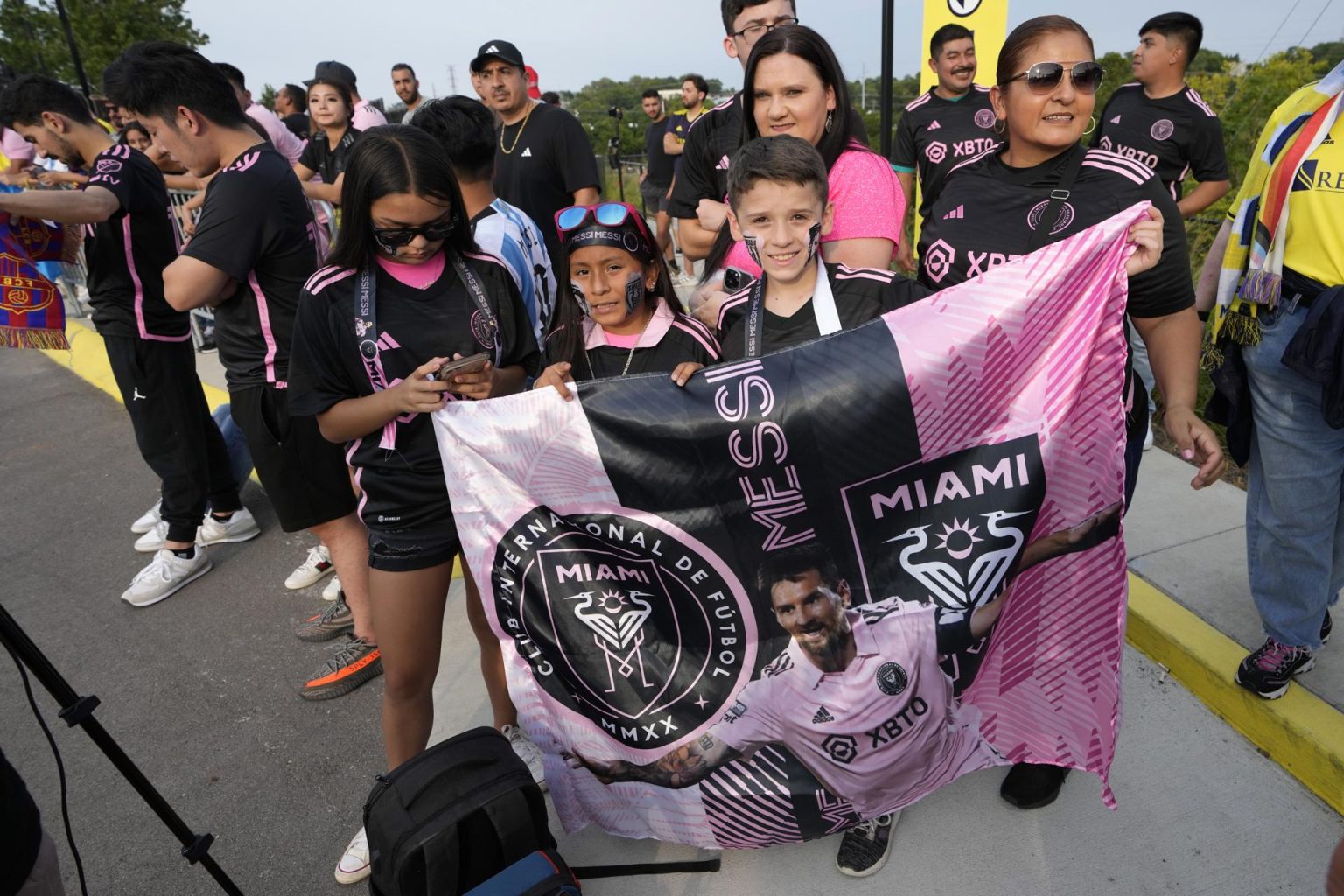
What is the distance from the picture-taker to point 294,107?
10.6 metres

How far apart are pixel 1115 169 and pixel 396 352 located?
75.9 inches

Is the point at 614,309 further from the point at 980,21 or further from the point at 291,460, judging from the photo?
the point at 980,21

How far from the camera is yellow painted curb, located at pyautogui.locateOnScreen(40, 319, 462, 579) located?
6.95 meters

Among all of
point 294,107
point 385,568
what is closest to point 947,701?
point 385,568

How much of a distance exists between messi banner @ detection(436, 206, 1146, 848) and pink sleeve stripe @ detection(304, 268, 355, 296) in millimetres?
446

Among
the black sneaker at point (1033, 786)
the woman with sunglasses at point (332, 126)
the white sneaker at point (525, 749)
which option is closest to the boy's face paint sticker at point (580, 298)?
the white sneaker at point (525, 749)

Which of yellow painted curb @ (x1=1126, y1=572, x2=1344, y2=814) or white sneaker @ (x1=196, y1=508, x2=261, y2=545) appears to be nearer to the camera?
yellow painted curb @ (x1=1126, y1=572, x2=1344, y2=814)

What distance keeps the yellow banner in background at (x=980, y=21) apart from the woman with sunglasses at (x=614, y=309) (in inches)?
185

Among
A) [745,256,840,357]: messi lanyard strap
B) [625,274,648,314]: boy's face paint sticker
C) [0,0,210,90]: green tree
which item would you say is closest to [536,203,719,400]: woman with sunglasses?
[625,274,648,314]: boy's face paint sticker

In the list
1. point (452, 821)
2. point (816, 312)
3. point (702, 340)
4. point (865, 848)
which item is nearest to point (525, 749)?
point (452, 821)

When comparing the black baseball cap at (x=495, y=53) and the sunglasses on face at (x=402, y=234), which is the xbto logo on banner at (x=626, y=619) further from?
the black baseball cap at (x=495, y=53)

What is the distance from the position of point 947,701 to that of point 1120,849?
2.37 feet

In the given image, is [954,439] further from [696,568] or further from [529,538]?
[529,538]

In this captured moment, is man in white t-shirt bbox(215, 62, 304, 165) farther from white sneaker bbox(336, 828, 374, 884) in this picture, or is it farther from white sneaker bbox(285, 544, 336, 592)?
white sneaker bbox(336, 828, 374, 884)
